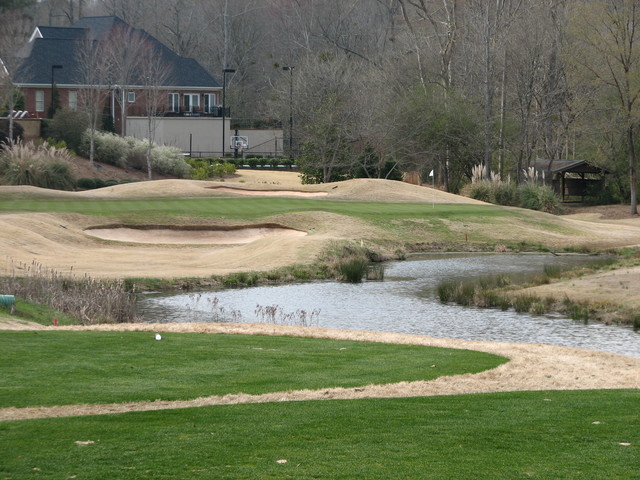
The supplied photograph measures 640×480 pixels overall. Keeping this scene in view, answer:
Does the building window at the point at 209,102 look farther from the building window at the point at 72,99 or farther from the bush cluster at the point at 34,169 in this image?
the bush cluster at the point at 34,169

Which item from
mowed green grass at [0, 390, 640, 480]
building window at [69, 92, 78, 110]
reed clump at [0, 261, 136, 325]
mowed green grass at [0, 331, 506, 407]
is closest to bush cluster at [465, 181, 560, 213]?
reed clump at [0, 261, 136, 325]

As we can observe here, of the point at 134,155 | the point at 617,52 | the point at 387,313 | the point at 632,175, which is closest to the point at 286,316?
the point at 387,313

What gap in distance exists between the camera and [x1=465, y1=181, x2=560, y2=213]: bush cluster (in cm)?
4997

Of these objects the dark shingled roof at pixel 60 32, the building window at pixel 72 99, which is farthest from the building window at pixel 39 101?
the dark shingled roof at pixel 60 32

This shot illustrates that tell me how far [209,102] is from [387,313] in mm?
62733

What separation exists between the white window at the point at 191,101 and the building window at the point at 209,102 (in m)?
0.78

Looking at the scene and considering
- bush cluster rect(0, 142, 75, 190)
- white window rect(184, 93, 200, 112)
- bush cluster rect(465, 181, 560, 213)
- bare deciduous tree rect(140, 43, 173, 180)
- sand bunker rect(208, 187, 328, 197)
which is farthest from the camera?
white window rect(184, 93, 200, 112)

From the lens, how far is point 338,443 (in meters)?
8.40

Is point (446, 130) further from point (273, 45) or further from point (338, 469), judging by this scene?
point (273, 45)

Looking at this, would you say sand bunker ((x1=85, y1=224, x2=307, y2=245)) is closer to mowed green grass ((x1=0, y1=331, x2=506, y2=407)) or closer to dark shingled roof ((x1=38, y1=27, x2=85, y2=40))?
mowed green grass ((x1=0, y1=331, x2=506, y2=407))

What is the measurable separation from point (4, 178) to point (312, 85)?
118 ft

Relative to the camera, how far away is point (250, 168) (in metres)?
72.2

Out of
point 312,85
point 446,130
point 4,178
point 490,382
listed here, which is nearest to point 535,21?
point 446,130

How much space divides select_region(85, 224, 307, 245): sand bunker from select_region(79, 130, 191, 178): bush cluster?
2534cm
